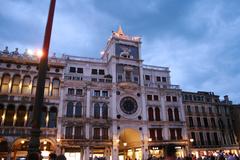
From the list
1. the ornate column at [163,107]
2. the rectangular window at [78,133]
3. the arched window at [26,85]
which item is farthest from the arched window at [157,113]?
the arched window at [26,85]

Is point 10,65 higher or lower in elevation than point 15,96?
higher

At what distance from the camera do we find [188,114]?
4550cm

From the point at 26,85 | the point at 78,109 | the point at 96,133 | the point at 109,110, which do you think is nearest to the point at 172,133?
the point at 109,110

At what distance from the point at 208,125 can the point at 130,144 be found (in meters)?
17.8

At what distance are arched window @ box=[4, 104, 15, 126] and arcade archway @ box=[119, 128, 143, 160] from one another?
17.7m

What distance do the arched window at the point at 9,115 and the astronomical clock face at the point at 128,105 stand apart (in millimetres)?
17643

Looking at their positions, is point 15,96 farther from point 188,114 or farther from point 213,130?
point 213,130

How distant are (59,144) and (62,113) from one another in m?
4.80

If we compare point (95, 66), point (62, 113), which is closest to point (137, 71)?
point (95, 66)

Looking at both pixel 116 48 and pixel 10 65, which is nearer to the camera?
pixel 10 65

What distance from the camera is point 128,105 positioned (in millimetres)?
40281

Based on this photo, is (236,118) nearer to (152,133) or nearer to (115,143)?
(152,133)

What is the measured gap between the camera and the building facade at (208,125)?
4444cm

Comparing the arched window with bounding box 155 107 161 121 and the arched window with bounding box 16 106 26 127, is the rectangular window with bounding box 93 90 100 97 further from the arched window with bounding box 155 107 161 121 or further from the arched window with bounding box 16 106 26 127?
the arched window with bounding box 155 107 161 121
